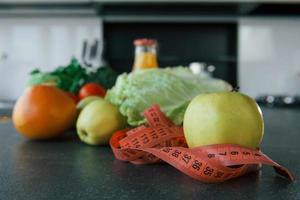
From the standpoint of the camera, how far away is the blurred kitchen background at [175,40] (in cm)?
273

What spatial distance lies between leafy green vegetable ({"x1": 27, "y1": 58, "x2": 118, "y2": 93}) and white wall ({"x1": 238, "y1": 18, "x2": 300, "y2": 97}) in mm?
1730

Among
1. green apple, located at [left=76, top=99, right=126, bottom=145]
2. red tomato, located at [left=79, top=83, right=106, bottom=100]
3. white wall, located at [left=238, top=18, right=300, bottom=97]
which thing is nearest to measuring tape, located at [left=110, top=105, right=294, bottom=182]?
green apple, located at [left=76, top=99, right=126, bottom=145]

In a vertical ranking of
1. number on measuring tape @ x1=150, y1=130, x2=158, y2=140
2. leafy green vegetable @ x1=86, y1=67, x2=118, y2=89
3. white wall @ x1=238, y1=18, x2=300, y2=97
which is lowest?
white wall @ x1=238, y1=18, x2=300, y2=97

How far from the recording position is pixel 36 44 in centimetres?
286

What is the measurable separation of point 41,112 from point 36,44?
2281mm

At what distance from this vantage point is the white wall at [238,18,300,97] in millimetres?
2820

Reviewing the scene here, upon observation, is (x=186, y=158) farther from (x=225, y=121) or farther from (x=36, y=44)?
(x=36, y=44)

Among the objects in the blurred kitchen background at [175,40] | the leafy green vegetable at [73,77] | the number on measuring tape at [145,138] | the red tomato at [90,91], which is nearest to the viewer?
the number on measuring tape at [145,138]

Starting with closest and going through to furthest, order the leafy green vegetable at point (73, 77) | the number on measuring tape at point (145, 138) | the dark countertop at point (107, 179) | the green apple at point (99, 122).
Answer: the dark countertop at point (107, 179) < the number on measuring tape at point (145, 138) < the green apple at point (99, 122) < the leafy green vegetable at point (73, 77)

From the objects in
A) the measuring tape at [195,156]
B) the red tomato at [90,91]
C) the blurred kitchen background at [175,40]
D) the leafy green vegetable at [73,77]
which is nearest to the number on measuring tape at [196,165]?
the measuring tape at [195,156]

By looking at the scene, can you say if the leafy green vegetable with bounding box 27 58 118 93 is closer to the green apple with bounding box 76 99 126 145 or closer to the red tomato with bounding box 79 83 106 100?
the red tomato with bounding box 79 83 106 100

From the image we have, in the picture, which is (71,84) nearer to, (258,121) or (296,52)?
(258,121)

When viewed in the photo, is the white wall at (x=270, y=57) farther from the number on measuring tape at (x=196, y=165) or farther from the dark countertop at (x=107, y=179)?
the number on measuring tape at (x=196, y=165)

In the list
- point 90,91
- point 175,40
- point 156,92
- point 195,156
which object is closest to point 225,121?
point 195,156
